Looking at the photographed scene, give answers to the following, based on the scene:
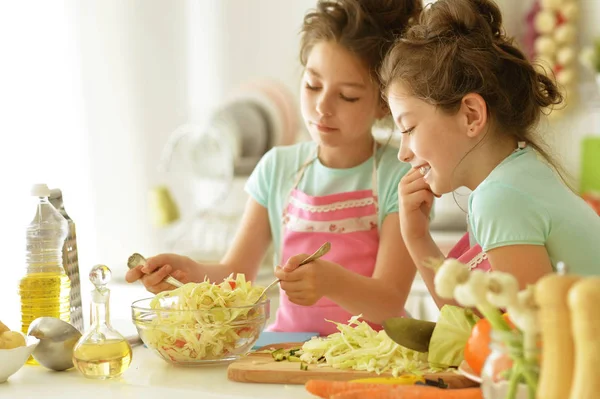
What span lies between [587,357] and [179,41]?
3.34 m

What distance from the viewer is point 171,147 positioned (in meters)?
3.56

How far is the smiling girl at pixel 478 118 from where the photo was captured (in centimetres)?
125

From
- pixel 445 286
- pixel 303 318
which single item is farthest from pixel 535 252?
pixel 303 318

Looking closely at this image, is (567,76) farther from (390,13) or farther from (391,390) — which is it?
(391,390)

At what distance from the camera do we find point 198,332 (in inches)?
48.9

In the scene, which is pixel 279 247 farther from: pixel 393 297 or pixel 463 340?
pixel 463 340

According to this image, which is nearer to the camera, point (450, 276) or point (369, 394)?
point (450, 276)

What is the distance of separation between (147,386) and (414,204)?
0.60m

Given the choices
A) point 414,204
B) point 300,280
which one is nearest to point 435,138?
point 414,204

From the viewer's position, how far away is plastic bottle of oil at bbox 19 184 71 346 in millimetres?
1367

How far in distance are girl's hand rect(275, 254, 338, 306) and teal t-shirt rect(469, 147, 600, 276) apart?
292 millimetres

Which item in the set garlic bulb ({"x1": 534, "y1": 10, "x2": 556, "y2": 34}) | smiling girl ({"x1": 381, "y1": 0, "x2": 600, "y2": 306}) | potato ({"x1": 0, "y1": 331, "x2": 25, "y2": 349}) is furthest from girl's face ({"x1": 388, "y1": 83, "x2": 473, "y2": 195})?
garlic bulb ({"x1": 534, "y1": 10, "x2": 556, "y2": 34})

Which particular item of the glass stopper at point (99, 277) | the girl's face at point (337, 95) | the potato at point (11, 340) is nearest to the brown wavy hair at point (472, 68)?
the girl's face at point (337, 95)

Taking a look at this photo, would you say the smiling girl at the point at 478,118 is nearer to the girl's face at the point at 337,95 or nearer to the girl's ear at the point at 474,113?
the girl's ear at the point at 474,113
